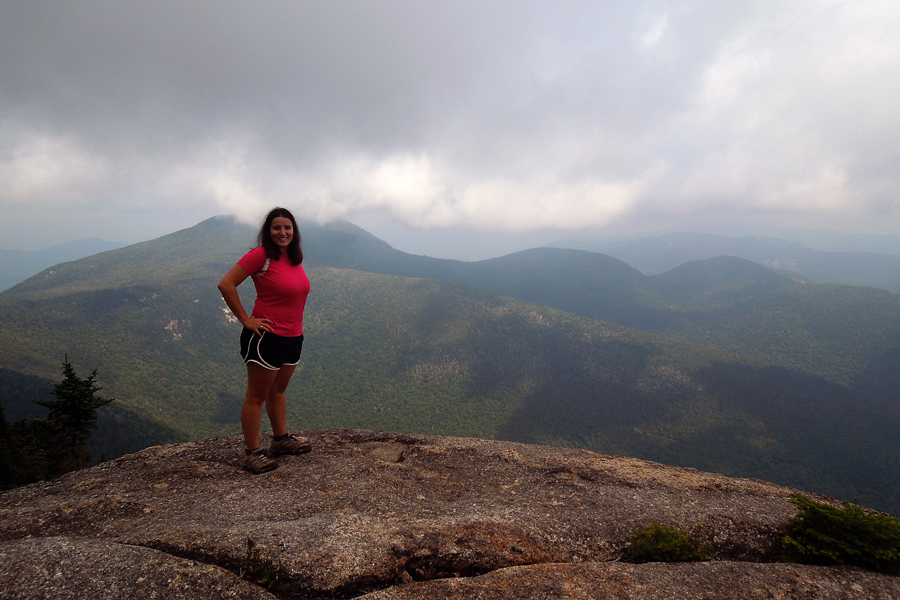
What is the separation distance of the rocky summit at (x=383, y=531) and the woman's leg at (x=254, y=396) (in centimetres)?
74

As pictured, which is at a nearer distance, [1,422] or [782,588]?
[782,588]

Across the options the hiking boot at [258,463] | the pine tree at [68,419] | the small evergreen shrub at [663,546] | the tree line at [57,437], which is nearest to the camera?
the small evergreen shrub at [663,546]

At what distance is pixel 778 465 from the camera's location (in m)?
102

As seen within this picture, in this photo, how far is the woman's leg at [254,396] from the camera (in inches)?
244

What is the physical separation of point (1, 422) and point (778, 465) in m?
149

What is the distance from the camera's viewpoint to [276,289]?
6.07 metres

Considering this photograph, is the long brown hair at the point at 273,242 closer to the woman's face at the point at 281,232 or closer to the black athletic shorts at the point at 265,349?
the woman's face at the point at 281,232

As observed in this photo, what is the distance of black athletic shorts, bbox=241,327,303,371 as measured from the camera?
20.0 feet

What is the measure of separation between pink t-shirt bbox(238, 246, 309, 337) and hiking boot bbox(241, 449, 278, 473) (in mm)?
2341

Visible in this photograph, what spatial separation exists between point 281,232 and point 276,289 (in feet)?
3.09

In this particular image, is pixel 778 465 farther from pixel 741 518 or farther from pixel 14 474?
pixel 14 474

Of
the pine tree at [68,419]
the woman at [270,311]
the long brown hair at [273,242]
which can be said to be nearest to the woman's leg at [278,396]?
the woman at [270,311]

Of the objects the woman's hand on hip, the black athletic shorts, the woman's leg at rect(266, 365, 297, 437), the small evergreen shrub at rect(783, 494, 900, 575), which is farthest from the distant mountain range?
the small evergreen shrub at rect(783, 494, 900, 575)

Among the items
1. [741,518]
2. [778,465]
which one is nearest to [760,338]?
[778,465]
